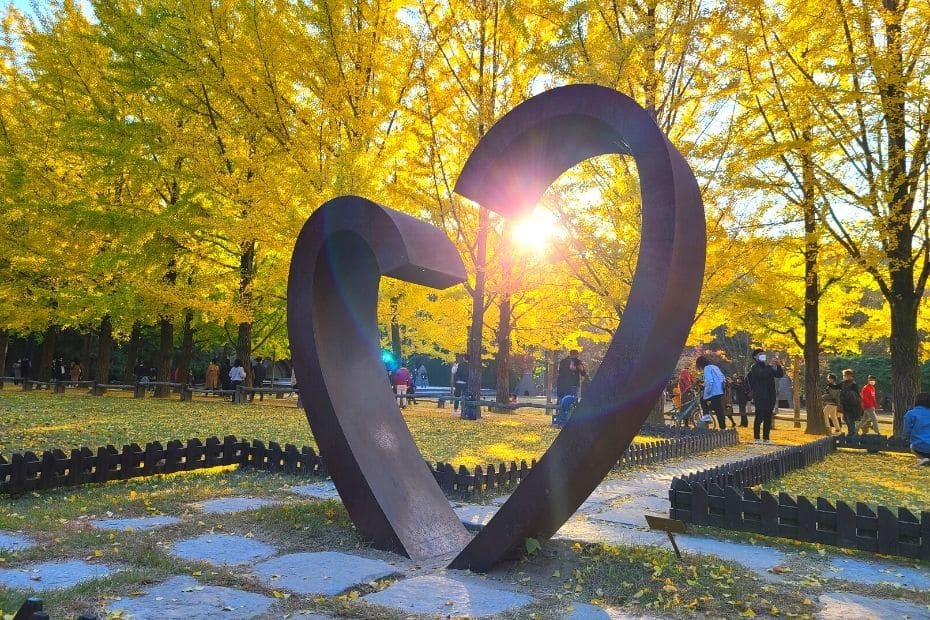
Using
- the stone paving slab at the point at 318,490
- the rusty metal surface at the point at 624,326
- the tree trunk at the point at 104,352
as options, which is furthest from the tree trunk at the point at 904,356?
Answer: the tree trunk at the point at 104,352

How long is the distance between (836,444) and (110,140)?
16.5 meters

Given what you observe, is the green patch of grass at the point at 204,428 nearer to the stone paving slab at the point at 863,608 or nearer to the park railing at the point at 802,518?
the park railing at the point at 802,518

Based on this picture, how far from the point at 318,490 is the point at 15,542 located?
9.34ft

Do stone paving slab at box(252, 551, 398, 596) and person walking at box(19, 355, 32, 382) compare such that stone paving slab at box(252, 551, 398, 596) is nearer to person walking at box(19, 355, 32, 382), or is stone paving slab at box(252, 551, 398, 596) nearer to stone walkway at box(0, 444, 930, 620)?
stone walkway at box(0, 444, 930, 620)

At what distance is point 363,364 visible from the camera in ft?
18.4

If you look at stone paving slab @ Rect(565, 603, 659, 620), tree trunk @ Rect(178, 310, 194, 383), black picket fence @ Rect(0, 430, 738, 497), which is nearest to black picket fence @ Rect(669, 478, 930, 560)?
black picket fence @ Rect(0, 430, 738, 497)

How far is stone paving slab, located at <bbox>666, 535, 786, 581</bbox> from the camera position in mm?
4637

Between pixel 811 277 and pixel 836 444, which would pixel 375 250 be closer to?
pixel 836 444

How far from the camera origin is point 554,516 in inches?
171

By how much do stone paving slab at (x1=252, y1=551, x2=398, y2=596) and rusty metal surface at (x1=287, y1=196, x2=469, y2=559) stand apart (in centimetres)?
37

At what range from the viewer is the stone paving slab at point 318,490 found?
6688mm

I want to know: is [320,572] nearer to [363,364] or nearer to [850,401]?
[363,364]

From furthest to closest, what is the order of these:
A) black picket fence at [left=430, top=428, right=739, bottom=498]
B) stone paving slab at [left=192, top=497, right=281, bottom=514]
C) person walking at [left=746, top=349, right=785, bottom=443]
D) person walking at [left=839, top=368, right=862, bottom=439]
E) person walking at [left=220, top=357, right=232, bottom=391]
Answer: person walking at [left=220, top=357, right=232, bottom=391], person walking at [left=839, top=368, right=862, bottom=439], person walking at [left=746, top=349, right=785, bottom=443], black picket fence at [left=430, top=428, right=739, bottom=498], stone paving slab at [left=192, top=497, right=281, bottom=514]

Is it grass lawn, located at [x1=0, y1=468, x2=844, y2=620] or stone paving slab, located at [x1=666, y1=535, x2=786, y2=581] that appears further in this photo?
stone paving slab, located at [x1=666, y1=535, x2=786, y2=581]
